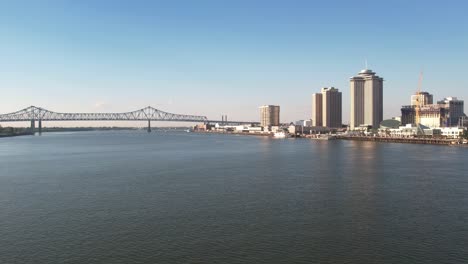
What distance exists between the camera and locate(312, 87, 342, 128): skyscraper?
130m

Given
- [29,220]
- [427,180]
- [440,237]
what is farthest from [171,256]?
[427,180]

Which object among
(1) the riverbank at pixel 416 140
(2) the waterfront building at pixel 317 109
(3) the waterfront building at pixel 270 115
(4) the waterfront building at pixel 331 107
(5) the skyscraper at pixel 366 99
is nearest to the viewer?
(1) the riverbank at pixel 416 140

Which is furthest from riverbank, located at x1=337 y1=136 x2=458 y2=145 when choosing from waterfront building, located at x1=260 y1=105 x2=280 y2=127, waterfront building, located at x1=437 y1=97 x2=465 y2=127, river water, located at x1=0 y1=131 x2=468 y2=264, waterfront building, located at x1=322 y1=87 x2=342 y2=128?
waterfront building, located at x1=260 y1=105 x2=280 y2=127

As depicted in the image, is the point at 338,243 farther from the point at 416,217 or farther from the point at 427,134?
the point at 427,134

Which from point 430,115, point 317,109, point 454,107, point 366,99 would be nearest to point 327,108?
point 317,109

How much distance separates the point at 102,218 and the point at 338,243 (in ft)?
22.0

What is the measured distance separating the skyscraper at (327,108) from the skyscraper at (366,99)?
1085 centimetres

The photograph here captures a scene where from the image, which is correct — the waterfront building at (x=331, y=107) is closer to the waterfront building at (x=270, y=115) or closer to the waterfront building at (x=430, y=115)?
the waterfront building at (x=430, y=115)

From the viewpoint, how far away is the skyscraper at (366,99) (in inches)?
4614

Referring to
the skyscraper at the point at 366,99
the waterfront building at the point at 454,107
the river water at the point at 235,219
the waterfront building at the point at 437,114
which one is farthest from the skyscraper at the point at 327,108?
the river water at the point at 235,219

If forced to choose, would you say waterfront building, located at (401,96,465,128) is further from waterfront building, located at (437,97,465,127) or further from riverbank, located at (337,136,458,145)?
riverbank, located at (337,136,458,145)

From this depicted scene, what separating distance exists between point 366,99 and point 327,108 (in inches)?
570

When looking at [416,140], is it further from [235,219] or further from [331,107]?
[331,107]

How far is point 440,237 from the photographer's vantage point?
10.2m
